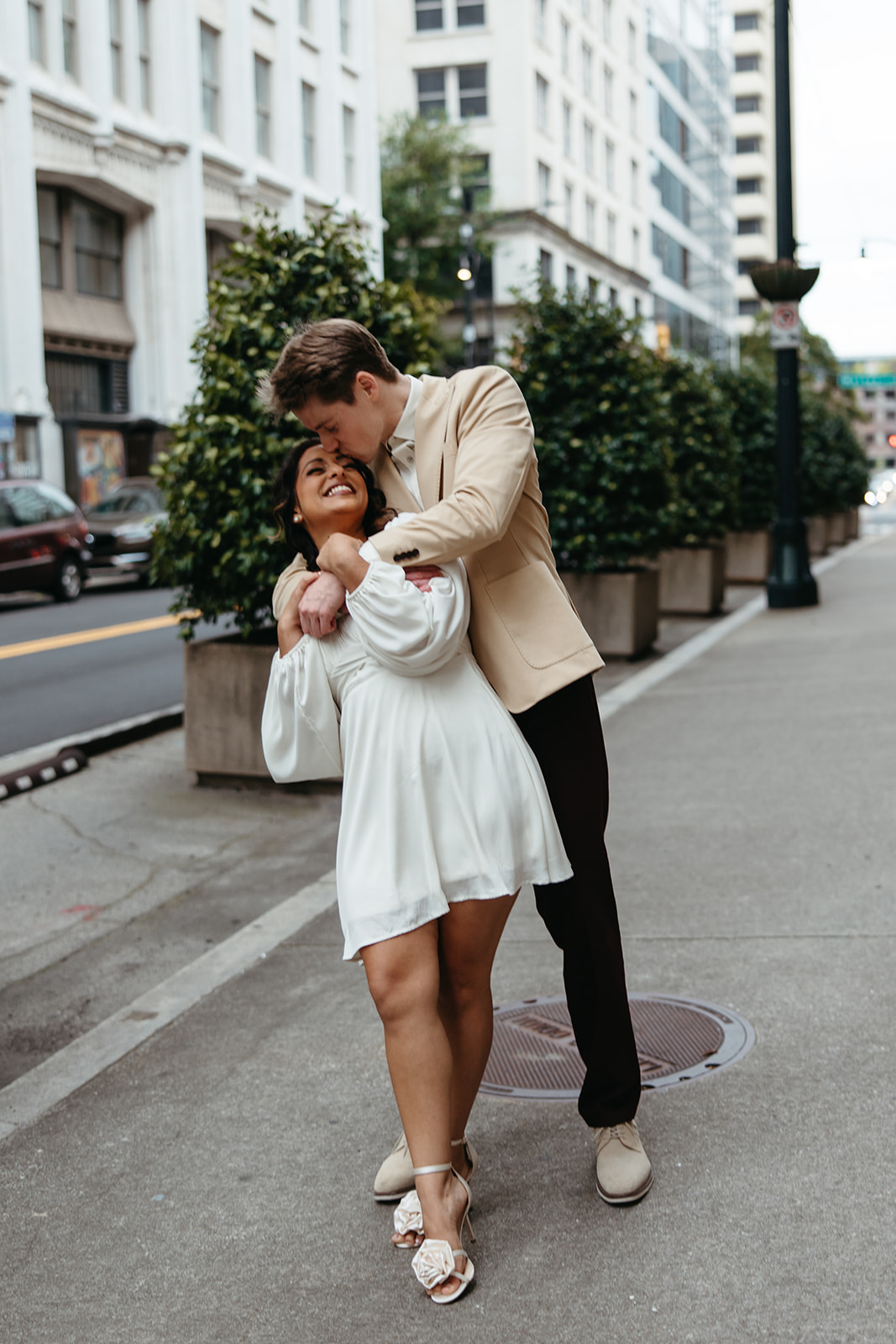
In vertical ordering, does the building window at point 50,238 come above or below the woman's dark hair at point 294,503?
above

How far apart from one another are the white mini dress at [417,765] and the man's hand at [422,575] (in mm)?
14

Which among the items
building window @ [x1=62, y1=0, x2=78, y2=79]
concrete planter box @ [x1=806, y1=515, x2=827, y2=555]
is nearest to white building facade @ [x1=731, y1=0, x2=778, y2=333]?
concrete planter box @ [x1=806, y1=515, x2=827, y2=555]

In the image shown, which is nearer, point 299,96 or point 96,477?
point 96,477

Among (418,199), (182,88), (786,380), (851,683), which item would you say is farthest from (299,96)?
(851,683)

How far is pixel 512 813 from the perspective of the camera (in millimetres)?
3123

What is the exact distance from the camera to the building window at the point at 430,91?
55.7 m

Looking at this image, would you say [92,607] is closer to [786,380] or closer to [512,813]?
[786,380]

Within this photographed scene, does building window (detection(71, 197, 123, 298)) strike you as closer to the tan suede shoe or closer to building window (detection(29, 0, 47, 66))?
building window (detection(29, 0, 47, 66))

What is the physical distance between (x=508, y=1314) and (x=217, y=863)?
407 cm

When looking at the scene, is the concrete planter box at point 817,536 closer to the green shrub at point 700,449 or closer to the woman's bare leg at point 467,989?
the green shrub at point 700,449

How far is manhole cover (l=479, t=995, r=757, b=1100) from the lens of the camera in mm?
3982

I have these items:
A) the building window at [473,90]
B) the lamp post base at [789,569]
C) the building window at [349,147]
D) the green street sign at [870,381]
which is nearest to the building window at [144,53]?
the building window at [349,147]

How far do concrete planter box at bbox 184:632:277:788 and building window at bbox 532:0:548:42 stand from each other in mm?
51983

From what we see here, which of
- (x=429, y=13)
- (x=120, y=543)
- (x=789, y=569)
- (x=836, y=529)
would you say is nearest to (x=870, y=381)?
(x=429, y=13)
